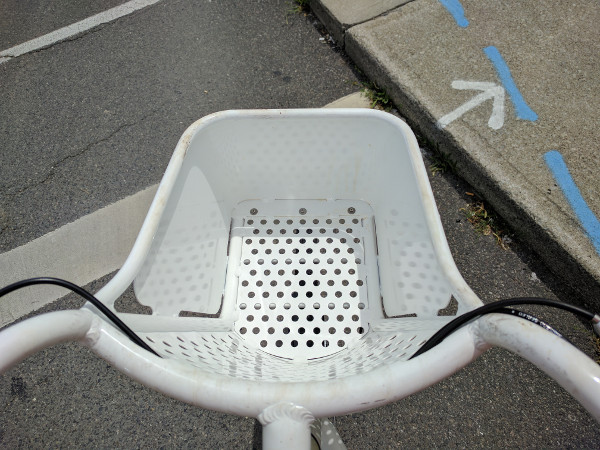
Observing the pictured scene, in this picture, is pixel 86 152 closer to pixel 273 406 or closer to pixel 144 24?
pixel 144 24

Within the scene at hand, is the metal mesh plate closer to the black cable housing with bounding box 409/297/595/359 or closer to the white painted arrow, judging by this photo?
the black cable housing with bounding box 409/297/595/359

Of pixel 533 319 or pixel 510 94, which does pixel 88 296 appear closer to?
pixel 533 319

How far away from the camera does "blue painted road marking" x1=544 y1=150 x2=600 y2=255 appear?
5.87 ft

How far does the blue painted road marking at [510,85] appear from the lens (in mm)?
2123

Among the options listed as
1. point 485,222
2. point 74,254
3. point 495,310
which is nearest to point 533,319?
point 495,310

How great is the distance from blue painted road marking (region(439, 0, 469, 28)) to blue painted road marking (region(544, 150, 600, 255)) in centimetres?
93

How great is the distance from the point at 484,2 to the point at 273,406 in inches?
101

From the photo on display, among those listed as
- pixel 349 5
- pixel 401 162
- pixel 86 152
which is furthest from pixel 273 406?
pixel 349 5

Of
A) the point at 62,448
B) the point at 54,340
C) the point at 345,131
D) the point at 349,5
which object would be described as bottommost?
the point at 62,448

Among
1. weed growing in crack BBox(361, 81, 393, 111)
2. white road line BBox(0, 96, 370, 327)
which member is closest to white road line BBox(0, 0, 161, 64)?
white road line BBox(0, 96, 370, 327)

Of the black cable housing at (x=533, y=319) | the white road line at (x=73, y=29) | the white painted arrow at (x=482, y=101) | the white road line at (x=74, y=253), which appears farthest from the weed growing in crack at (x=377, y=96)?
the black cable housing at (x=533, y=319)

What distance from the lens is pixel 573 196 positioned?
6.16 feet

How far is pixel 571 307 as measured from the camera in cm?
74

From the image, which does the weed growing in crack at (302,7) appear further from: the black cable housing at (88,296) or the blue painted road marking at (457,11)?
the black cable housing at (88,296)
